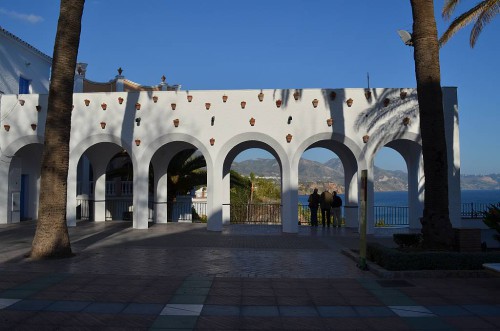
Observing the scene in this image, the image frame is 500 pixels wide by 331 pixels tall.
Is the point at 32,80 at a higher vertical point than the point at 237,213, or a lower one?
higher

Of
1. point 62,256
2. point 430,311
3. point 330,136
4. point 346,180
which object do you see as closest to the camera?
point 430,311

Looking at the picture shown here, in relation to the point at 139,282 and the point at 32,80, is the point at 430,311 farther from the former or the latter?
the point at 32,80

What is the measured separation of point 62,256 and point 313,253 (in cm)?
626

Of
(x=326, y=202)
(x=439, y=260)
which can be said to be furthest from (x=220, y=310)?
(x=326, y=202)

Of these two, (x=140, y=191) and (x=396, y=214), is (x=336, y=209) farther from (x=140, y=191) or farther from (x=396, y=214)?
(x=140, y=191)

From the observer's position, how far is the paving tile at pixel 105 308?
662 centimetres

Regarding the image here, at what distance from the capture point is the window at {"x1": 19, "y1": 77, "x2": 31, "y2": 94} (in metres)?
23.5

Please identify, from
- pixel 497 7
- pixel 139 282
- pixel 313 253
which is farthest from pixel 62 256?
pixel 497 7

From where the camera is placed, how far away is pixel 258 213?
22.4m

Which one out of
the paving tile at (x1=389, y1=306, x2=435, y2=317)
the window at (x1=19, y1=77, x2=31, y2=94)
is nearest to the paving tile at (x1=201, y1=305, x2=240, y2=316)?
the paving tile at (x1=389, y1=306, x2=435, y2=317)

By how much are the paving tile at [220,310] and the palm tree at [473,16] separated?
13.6m

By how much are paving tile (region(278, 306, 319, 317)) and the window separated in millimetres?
21294

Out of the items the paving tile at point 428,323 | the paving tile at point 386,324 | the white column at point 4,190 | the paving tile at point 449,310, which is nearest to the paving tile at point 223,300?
the paving tile at point 386,324

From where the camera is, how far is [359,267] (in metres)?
10.1
